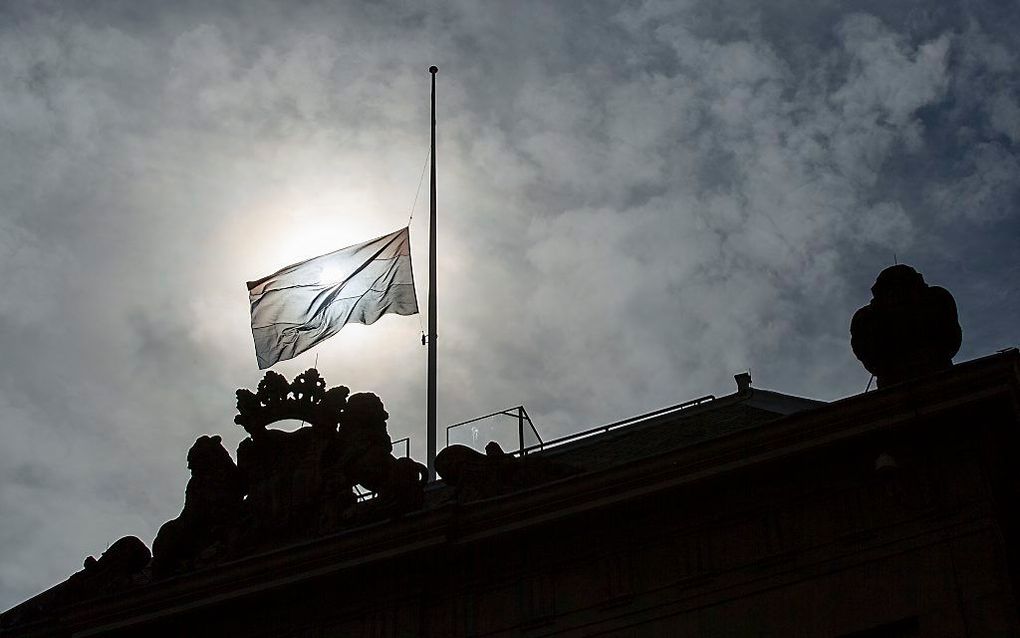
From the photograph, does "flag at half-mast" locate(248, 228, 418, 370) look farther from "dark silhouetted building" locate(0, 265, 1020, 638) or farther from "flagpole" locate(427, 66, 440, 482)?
"dark silhouetted building" locate(0, 265, 1020, 638)

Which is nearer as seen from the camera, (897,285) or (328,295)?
(897,285)

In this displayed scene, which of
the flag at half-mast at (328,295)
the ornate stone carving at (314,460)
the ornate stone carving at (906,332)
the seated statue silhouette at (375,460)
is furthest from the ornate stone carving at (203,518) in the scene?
the ornate stone carving at (906,332)

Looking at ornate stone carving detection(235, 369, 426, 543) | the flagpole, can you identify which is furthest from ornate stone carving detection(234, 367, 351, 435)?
the flagpole

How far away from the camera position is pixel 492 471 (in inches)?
809

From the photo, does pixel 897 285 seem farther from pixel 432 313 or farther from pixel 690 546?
pixel 432 313

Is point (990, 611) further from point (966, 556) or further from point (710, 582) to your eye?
point (710, 582)

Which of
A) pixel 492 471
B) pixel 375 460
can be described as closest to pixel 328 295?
pixel 375 460

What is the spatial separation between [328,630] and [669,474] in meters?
5.55

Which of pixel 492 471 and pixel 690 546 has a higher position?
pixel 492 471

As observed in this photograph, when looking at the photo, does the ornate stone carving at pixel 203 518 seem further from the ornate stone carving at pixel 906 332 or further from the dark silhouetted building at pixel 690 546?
the ornate stone carving at pixel 906 332

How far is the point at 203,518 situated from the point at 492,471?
520cm

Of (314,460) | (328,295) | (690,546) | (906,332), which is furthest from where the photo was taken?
(328,295)

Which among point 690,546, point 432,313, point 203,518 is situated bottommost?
point 690,546

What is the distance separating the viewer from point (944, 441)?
1803 centimetres
